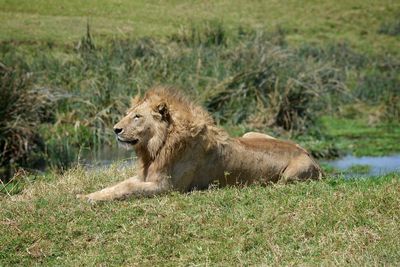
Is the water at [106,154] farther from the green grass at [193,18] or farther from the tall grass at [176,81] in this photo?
the green grass at [193,18]

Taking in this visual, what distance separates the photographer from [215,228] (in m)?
A: 8.98

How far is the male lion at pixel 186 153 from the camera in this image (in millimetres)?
10680

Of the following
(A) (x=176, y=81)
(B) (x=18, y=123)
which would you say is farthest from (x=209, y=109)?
(B) (x=18, y=123)

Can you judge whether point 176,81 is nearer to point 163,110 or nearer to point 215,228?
point 163,110

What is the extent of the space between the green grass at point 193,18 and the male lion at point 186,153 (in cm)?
1569

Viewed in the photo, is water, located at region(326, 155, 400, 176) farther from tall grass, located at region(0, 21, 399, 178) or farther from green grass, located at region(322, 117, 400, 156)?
tall grass, located at region(0, 21, 399, 178)

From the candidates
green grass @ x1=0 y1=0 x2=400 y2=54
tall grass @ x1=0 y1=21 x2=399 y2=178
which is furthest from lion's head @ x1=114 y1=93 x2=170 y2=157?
green grass @ x1=0 y1=0 x2=400 y2=54

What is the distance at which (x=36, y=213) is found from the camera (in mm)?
9508

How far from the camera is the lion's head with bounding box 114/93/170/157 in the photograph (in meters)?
10.8

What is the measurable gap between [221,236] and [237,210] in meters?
0.67

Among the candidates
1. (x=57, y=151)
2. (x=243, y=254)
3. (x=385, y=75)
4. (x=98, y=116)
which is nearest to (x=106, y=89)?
(x=98, y=116)

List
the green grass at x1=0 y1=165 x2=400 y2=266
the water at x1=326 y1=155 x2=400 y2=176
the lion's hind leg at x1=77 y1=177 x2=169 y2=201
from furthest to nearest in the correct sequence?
the water at x1=326 y1=155 x2=400 y2=176
the lion's hind leg at x1=77 y1=177 x2=169 y2=201
the green grass at x1=0 y1=165 x2=400 y2=266

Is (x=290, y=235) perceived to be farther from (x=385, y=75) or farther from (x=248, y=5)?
(x=248, y=5)

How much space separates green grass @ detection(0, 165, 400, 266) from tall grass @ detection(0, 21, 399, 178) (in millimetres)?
11335
